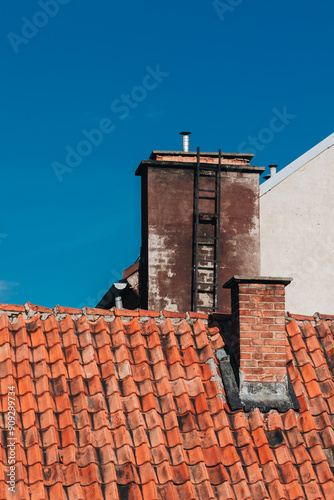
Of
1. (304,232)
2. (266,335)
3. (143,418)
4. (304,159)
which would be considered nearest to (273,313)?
(266,335)

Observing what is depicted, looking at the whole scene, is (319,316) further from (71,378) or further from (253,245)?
(253,245)

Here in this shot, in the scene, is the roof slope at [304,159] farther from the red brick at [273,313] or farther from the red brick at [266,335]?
the red brick at [266,335]

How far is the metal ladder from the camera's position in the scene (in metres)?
14.6

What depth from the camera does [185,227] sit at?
14820 millimetres

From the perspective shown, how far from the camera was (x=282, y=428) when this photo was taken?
29.1ft

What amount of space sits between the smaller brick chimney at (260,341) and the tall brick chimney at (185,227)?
5.09 m

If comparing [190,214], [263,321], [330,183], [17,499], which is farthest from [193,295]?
[17,499]

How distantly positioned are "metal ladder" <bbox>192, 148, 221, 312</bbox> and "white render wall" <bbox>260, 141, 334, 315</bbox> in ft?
4.42

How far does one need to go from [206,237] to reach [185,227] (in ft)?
1.41

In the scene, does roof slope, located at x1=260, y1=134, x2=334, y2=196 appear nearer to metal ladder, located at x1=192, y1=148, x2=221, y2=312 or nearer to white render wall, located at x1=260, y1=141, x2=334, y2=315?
white render wall, located at x1=260, y1=141, x2=334, y2=315

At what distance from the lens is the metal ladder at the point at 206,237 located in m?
14.6

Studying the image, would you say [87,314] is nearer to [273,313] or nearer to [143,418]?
[143,418]

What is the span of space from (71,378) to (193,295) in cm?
624

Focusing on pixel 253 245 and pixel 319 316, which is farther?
pixel 253 245
